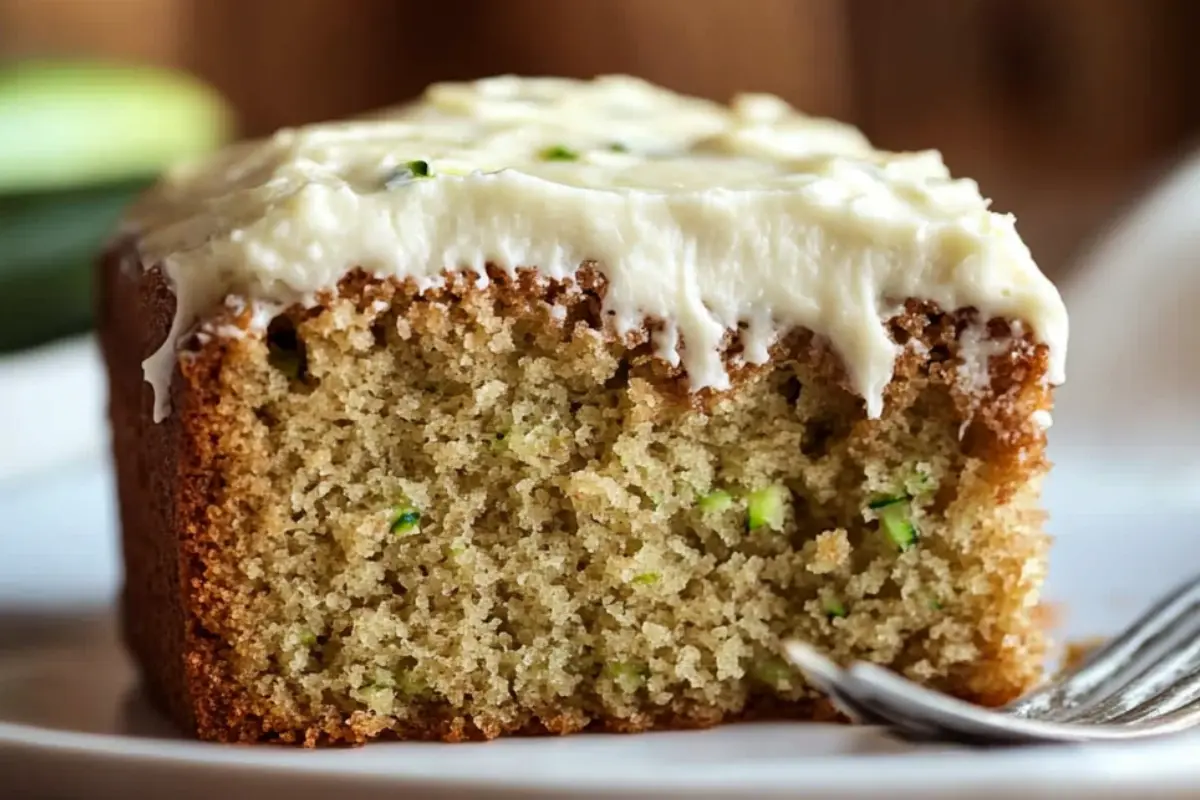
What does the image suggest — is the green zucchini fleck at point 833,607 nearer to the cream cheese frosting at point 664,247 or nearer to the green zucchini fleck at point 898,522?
the green zucchini fleck at point 898,522

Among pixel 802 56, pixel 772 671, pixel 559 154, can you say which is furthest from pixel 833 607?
pixel 802 56

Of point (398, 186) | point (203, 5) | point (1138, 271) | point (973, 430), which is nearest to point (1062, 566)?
point (973, 430)

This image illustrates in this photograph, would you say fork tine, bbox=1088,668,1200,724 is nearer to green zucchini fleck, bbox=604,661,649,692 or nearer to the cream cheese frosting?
the cream cheese frosting

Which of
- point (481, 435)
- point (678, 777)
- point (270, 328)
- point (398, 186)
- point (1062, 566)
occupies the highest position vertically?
point (398, 186)

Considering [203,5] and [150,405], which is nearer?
[150,405]

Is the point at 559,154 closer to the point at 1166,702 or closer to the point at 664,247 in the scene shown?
the point at 664,247

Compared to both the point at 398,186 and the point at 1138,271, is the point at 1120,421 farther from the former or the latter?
the point at 398,186
